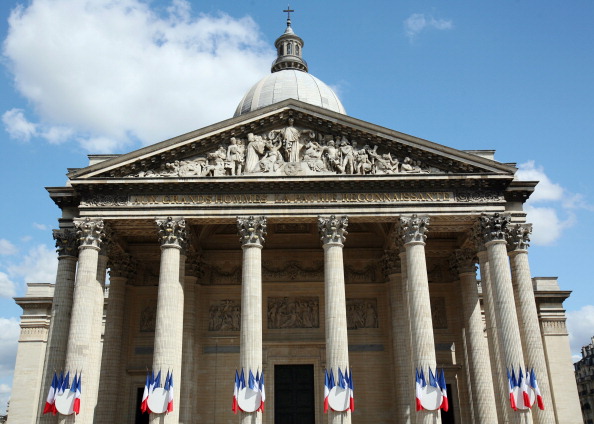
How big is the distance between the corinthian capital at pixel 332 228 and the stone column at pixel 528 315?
24.7ft

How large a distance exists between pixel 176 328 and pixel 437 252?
14.7 m

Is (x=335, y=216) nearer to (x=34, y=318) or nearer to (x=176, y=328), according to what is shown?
(x=176, y=328)

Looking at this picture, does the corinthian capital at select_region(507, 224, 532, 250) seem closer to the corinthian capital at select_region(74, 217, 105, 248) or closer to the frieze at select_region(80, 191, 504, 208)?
the frieze at select_region(80, 191, 504, 208)

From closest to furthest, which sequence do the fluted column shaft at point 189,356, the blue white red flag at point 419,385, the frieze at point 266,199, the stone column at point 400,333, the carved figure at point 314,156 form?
the blue white red flag at point 419,385, the frieze at point 266,199, the carved figure at point 314,156, the stone column at point 400,333, the fluted column shaft at point 189,356

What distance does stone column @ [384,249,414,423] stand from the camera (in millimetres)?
26797

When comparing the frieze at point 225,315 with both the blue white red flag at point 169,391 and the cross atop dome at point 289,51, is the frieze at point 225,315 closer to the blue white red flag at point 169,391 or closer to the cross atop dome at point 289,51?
the blue white red flag at point 169,391

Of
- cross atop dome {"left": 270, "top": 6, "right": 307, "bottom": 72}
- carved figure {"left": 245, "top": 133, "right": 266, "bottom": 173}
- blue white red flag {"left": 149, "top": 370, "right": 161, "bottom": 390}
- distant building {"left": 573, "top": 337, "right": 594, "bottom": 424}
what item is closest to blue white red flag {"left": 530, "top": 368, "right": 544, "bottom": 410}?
carved figure {"left": 245, "top": 133, "right": 266, "bottom": 173}

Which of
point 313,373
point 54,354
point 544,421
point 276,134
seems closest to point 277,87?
point 276,134

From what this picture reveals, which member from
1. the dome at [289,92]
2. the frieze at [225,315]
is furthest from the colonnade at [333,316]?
the dome at [289,92]

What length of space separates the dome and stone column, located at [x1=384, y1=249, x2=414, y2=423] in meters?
23.6

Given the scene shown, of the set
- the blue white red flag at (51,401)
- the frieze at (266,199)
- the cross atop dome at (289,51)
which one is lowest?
the blue white red flag at (51,401)

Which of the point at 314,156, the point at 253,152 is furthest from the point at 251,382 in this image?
the point at 314,156

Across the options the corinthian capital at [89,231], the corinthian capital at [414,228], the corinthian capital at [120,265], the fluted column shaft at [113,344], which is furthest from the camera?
the corinthian capital at [120,265]

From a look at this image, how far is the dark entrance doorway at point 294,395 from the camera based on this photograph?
29.4m
